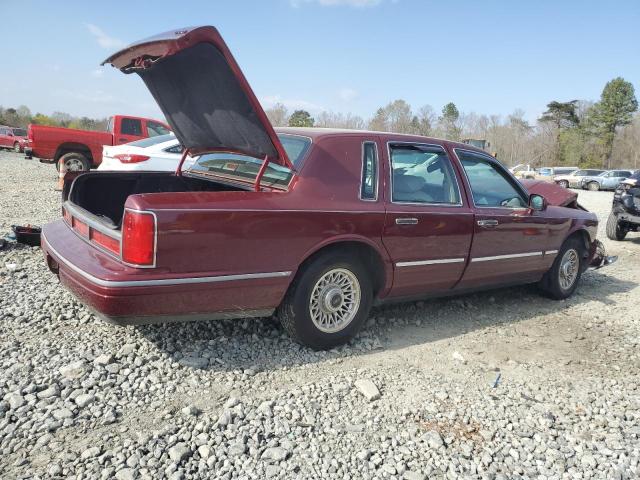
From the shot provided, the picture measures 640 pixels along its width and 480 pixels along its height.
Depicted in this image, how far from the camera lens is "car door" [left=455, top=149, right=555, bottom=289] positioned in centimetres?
424

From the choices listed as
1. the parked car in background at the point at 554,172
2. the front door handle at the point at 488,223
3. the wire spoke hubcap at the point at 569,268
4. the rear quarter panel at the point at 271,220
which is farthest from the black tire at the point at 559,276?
the parked car in background at the point at 554,172

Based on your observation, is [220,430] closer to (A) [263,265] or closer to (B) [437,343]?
(A) [263,265]

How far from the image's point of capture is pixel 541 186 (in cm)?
586

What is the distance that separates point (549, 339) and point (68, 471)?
3.73m

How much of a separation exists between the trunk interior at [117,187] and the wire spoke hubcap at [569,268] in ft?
12.4

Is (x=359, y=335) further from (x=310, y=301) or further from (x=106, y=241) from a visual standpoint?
(x=106, y=241)

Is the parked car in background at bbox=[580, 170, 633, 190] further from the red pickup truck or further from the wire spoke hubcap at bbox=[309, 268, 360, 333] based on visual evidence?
the wire spoke hubcap at bbox=[309, 268, 360, 333]

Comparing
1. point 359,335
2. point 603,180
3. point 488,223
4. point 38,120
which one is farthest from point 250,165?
point 38,120

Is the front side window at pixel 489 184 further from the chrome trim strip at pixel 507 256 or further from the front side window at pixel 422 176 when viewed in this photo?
the chrome trim strip at pixel 507 256

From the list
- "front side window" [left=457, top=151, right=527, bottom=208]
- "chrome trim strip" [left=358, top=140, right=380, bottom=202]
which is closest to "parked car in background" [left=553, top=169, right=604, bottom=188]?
"front side window" [left=457, top=151, right=527, bottom=208]

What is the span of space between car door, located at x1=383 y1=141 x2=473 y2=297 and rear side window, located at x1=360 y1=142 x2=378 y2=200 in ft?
0.37

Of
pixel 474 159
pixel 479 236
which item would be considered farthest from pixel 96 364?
pixel 474 159

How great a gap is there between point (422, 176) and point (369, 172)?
58cm

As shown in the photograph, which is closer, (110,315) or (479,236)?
(110,315)
